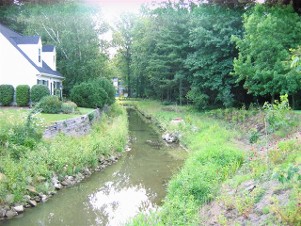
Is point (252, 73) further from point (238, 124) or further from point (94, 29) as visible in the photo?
point (94, 29)

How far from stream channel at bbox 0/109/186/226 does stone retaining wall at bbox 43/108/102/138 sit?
2850mm

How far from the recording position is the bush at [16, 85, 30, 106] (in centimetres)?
2355

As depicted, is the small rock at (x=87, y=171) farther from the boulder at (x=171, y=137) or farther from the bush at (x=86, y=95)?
the bush at (x=86, y=95)

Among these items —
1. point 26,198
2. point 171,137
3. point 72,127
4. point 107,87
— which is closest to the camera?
point 26,198

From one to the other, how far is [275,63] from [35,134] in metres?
14.8

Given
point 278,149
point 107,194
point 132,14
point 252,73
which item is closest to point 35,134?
point 107,194

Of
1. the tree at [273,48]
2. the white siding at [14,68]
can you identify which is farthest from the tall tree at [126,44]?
the tree at [273,48]

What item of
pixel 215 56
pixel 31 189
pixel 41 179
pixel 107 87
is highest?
pixel 215 56

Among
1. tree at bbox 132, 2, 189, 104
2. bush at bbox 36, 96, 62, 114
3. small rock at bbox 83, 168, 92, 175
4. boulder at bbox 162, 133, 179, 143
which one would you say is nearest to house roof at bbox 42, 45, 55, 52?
bush at bbox 36, 96, 62, 114

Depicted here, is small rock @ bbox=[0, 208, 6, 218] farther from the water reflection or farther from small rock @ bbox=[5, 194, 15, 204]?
the water reflection

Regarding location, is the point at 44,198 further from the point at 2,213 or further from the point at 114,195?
the point at 114,195

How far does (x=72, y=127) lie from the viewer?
17672mm

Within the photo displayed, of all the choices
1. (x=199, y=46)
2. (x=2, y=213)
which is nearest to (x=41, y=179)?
(x=2, y=213)

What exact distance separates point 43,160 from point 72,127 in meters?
5.52
